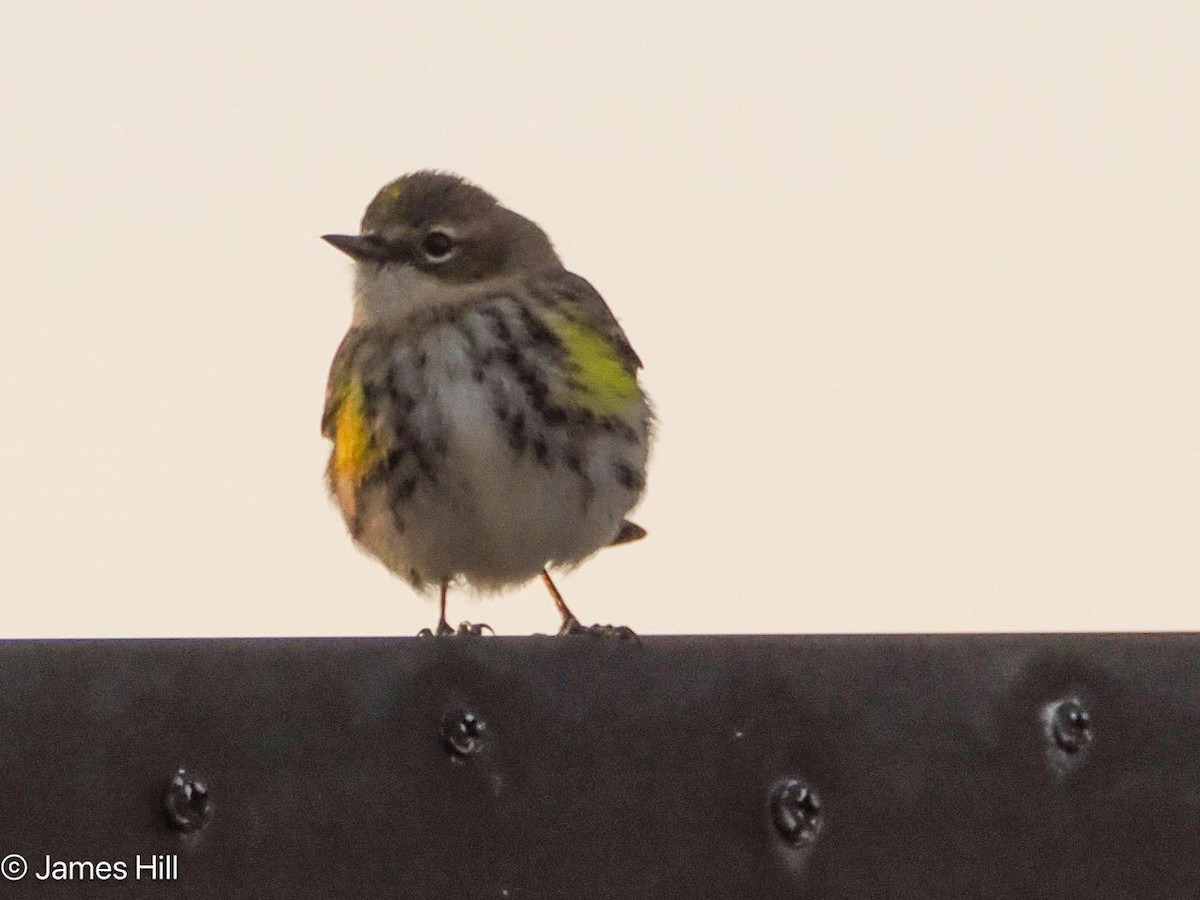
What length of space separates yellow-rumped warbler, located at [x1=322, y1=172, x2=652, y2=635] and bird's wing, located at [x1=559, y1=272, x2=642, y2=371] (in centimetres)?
1

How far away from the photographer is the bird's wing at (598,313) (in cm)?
816

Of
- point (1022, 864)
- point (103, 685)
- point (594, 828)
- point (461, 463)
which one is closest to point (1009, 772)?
point (1022, 864)

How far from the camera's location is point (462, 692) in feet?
14.0

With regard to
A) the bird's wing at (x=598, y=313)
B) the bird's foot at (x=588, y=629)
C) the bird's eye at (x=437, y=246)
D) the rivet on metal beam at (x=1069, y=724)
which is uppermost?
the bird's eye at (x=437, y=246)

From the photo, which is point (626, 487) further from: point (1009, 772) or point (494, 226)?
point (1009, 772)

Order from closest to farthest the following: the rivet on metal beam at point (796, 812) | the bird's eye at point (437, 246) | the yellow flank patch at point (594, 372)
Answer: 1. the rivet on metal beam at point (796, 812)
2. the yellow flank patch at point (594, 372)
3. the bird's eye at point (437, 246)

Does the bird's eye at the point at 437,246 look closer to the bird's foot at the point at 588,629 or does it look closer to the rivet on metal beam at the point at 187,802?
the bird's foot at the point at 588,629

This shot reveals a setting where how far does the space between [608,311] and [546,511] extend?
1.27 metres

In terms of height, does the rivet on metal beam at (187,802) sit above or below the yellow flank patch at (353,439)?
below

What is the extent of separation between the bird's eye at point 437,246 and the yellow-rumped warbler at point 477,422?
4 cm

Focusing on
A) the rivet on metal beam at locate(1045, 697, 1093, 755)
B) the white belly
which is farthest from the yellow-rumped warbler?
the rivet on metal beam at locate(1045, 697, 1093, 755)

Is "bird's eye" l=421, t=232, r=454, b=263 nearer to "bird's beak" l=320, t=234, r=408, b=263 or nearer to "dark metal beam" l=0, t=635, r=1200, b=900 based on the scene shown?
"bird's beak" l=320, t=234, r=408, b=263

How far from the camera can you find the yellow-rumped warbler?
24.2ft

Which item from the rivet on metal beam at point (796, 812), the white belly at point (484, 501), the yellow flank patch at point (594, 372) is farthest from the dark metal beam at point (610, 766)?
the yellow flank patch at point (594, 372)
